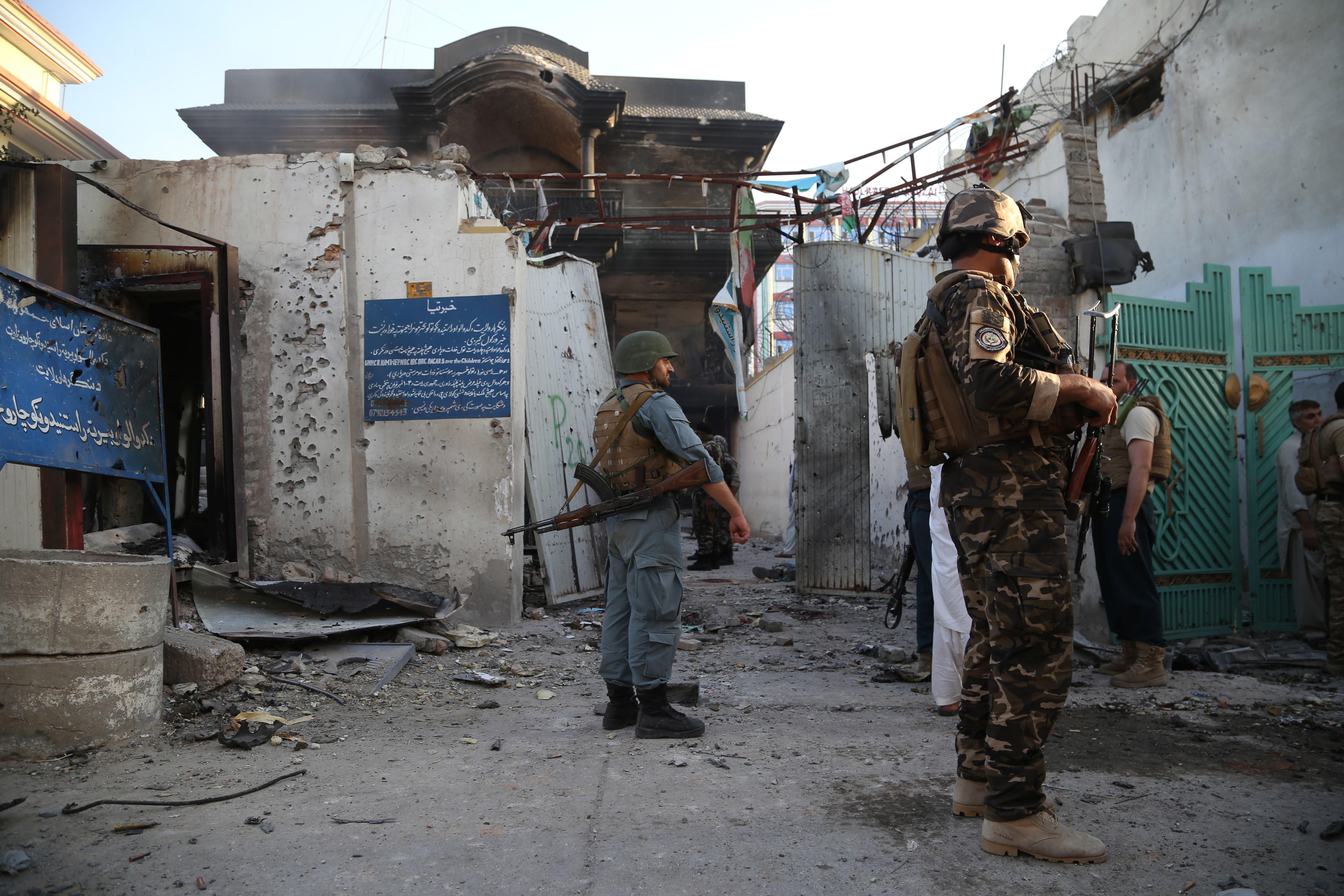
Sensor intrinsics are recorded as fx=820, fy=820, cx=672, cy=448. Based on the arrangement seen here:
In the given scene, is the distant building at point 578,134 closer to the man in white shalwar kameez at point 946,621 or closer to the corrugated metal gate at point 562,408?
the corrugated metal gate at point 562,408

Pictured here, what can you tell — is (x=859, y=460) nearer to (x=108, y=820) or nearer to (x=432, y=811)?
(x=432, y=811)

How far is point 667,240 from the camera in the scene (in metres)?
14.7

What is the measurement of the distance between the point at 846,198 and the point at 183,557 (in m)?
7.39

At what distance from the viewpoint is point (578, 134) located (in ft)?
48.6

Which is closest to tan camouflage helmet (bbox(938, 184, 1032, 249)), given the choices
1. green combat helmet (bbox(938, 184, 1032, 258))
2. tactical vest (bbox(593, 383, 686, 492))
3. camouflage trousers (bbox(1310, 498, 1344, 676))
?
green combat helmet (bbox(938, 184, 1032, 258))

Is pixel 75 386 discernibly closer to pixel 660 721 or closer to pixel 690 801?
pixel 660 721

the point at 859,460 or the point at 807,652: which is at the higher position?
the point at 859,460

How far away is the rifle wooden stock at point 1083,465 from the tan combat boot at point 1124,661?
7.27ft

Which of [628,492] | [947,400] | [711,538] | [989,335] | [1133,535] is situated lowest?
[711,538]

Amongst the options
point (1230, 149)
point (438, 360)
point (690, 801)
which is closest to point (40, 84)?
point (438, 360)

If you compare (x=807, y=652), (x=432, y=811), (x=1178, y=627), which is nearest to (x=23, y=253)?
(x=432, y=811)

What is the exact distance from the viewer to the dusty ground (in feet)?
6.61

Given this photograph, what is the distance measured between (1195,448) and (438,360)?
5.08m

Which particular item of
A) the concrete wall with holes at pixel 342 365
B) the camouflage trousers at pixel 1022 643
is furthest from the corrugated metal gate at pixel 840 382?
the camouflage trousers at pixel 1022 643
